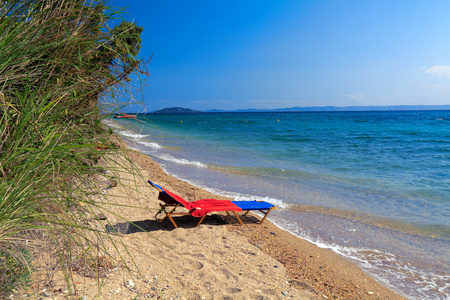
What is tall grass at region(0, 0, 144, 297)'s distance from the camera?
1.39 m

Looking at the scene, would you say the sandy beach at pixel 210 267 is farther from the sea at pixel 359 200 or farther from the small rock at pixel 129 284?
the sea at pixel 359 200

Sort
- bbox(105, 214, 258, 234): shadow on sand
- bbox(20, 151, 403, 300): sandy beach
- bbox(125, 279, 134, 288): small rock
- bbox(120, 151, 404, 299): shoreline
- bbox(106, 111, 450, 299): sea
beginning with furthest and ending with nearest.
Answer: bbox(105, 214, 258, 234): shadow on sand
bbox(106, 111, 450, 299): sea
bbox(120, 151, 404, 299): shoreline
bbox(125, 279, 134, 288): small rock
bbox(20, 151, 403, 300): sandy beach

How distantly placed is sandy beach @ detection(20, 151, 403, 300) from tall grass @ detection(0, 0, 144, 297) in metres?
0.40

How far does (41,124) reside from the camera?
155cm

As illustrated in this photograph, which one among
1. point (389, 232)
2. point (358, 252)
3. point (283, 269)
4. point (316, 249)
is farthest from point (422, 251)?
point (283, 269)

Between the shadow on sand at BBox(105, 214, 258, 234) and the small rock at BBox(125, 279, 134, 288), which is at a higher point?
the small rock at BBox(125, 279, 134, 288)

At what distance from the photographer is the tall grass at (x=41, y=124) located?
139cm

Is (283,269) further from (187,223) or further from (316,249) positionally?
(187,223)

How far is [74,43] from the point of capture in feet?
5.81

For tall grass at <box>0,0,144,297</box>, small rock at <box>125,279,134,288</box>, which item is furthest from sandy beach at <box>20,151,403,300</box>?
tall grass at <box>0,0,144,297</box>

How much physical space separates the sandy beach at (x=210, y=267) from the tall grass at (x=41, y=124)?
1.32 feet

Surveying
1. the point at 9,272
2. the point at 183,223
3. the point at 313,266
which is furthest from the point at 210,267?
the point at 9,272

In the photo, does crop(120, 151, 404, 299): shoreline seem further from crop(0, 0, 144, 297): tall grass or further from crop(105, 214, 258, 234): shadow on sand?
crop(0, 0, 144, 297): tall grass

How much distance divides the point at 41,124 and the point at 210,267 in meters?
2.85
